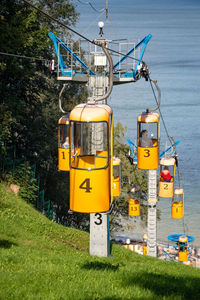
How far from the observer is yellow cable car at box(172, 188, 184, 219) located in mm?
21812

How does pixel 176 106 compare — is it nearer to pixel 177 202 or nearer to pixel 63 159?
pixel 177 202

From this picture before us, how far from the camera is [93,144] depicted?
10.1 m

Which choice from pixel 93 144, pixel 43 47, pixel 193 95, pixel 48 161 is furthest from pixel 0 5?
pixel 193 95

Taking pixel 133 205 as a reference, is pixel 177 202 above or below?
above

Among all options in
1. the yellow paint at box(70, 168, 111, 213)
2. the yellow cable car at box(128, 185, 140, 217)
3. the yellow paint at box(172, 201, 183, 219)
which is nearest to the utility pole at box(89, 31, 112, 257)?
the yellow paint at box(70, 168, 111, 213)

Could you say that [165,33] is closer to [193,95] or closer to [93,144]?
[193,95]

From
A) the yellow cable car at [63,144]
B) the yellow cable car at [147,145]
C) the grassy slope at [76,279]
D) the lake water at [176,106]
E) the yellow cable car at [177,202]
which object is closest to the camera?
the grassy slope at [76,279]

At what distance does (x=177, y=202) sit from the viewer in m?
22.1

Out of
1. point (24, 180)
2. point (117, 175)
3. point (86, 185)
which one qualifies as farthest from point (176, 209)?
point (86, 185)

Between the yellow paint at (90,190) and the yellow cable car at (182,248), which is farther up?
the yellow paint at (90,190)

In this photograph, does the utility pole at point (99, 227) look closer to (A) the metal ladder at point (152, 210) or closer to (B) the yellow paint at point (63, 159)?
(B) the yellow paint at point (63, 159)

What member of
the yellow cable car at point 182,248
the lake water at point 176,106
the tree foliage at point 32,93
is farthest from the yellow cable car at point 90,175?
the yellow cable car at point 182,248

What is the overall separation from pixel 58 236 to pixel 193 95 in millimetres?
50698

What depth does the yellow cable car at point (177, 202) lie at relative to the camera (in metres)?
21.8
